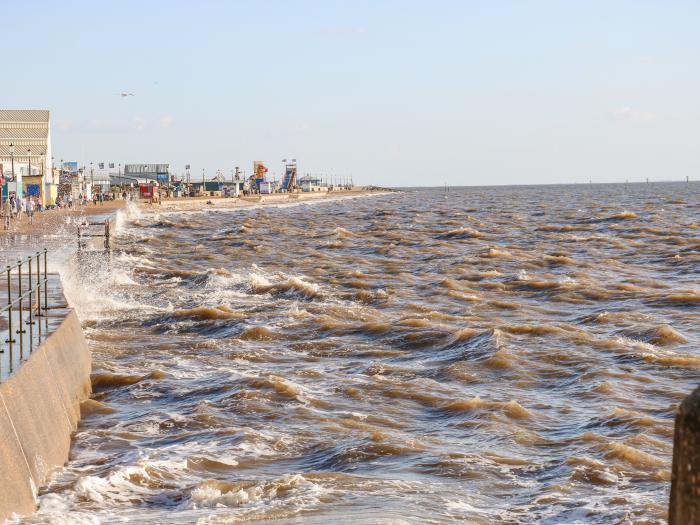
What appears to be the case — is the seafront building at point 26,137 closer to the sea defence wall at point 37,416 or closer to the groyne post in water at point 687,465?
the sea defence wall at point 37,416

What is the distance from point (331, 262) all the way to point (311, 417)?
2254cm

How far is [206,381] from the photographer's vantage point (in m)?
14.4

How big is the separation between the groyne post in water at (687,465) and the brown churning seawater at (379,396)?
483 cm

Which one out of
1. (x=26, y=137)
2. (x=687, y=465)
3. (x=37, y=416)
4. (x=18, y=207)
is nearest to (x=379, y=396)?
(x=37, y=416)

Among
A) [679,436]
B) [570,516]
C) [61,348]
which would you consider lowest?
[570,516]

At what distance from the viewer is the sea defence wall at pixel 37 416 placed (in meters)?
8.25

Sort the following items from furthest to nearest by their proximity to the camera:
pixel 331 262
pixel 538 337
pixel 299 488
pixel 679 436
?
pixel 331 262, pixel 538 337, pixel 299 488, pixel 679 436

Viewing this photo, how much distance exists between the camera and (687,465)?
3.79 meters

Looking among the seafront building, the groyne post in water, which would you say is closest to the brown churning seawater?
the groyne post in water

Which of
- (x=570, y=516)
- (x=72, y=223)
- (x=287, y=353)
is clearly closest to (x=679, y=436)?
(x=570, y=516)

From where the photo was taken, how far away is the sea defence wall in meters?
8.25

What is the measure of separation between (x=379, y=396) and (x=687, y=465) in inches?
390

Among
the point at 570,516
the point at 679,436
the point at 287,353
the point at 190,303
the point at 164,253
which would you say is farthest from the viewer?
the point at 164,253

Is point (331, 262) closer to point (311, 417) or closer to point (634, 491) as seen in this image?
point (311, 417)
